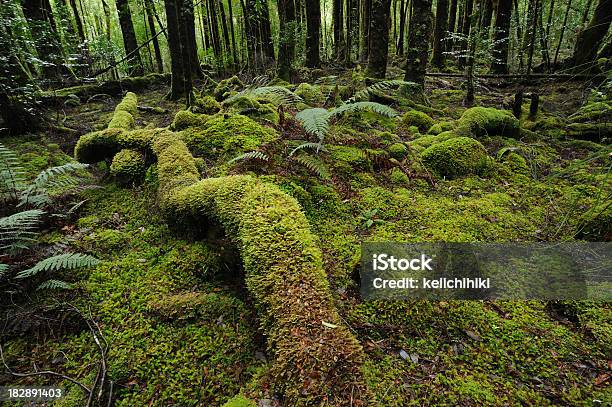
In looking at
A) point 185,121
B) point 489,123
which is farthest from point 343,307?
point 489,123

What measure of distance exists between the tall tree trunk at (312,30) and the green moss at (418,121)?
7.45m

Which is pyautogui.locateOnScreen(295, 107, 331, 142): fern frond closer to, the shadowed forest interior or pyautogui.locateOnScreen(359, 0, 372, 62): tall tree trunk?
the shadowed forest interior

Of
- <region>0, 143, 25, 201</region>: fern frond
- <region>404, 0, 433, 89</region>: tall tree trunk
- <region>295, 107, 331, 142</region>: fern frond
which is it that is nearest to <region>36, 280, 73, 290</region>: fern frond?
<region>0, 143, 25, 201</region>: fern frond

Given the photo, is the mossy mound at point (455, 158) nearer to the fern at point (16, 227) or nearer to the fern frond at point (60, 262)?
the fern frond at point (60, 262)

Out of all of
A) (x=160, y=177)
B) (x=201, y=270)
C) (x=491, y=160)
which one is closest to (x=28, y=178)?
(x=160, y=177)

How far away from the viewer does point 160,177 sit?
4.13 meters

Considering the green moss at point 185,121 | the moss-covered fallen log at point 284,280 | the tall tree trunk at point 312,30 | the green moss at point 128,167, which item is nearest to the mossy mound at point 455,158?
the moss-covered fallen log at point 284,280

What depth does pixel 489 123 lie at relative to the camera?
269 inches

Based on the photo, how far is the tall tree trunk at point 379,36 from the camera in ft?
28.5

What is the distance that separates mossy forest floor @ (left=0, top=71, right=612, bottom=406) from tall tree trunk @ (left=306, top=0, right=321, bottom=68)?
31.4ft

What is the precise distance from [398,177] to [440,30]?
13598 millimetres

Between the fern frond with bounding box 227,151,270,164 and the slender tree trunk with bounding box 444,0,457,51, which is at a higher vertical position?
the slender tree trunk with bounding box 444,0,457,51

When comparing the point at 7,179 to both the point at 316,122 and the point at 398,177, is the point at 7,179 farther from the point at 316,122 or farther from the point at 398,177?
the point at 398,177

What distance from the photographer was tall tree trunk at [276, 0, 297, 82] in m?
9.89
